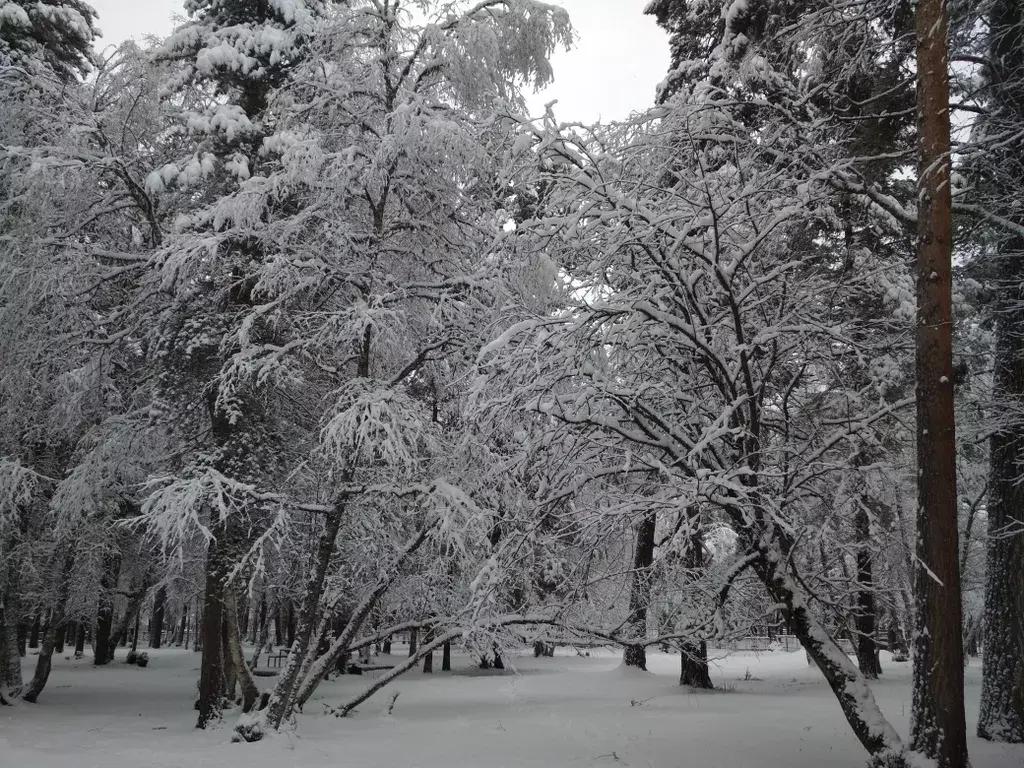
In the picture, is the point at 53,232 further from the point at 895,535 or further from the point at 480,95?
the point at 895,535

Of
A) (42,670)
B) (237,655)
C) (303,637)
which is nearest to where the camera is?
(303,637)

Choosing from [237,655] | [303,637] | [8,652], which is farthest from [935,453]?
[8,652]

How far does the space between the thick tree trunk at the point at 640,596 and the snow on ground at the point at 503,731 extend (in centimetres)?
63

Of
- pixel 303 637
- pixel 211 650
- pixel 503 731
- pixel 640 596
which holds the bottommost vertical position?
pixel 503 731

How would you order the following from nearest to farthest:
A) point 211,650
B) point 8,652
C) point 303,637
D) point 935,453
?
point 935,453, point 303,637, point 211,650, point 8,652

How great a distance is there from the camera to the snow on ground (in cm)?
790

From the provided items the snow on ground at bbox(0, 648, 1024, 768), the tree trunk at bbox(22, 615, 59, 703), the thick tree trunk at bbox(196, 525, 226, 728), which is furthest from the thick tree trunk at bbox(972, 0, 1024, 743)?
the tree trunk at bbox(22, 615, 59, 703)

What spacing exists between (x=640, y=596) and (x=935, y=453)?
416 cm

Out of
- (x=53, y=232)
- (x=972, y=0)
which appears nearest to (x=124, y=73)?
(x=53, y=232)

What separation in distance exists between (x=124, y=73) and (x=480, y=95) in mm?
5895

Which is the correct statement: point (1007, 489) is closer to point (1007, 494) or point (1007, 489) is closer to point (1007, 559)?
point (1007, 494)

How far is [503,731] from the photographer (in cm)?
1010

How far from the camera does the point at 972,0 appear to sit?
7785 mm

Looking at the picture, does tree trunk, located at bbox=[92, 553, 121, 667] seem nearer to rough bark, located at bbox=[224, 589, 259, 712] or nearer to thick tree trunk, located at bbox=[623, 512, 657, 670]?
rough bark, located at bbox=[224, 589, 259, 712]
